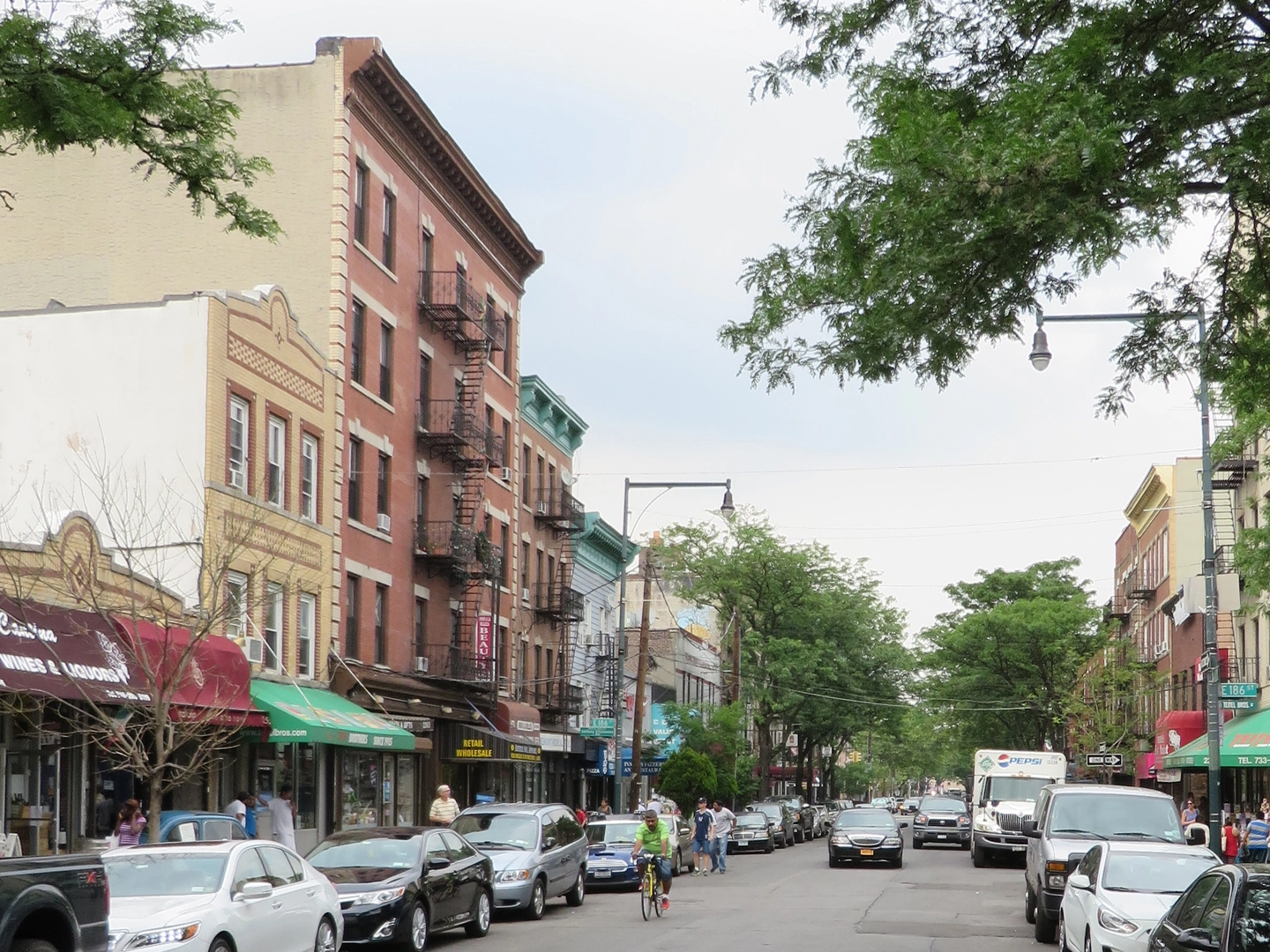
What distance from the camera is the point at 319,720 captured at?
2778cm

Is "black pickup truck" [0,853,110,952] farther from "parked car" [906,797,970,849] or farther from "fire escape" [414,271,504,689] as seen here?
"parked car" [906,797,970,849]

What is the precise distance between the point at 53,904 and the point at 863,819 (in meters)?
32.9

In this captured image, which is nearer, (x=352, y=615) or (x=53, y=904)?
(x=53, y=904)

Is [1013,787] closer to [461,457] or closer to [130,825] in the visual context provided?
[461,457]

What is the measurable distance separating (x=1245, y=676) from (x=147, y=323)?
34.3 m

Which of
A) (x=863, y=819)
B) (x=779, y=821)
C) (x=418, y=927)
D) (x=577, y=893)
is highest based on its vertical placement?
(x=418, y=927)

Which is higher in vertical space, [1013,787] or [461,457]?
[461,457]

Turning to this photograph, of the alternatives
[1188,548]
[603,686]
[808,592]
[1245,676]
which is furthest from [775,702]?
[1245,676]

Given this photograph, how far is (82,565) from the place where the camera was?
22.0 metres

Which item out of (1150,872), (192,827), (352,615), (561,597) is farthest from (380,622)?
(1150,872)

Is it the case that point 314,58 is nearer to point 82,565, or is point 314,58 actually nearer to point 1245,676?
point 82,565

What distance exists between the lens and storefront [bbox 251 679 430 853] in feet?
90.0

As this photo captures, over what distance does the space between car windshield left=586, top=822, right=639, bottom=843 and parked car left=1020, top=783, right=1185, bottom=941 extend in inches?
407

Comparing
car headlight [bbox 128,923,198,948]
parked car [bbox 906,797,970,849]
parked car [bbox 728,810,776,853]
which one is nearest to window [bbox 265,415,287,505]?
car headlight [bbox 128,923,198,948]
